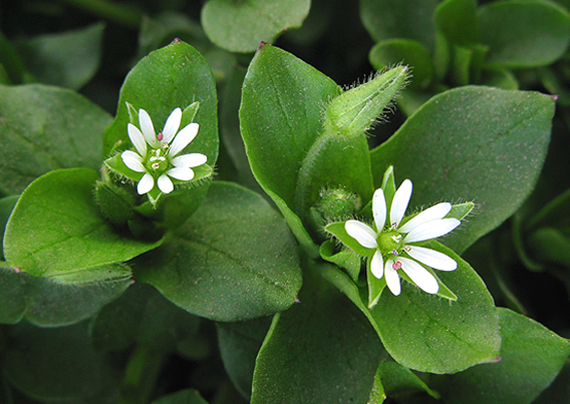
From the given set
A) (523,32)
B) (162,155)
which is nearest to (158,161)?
(162,155)

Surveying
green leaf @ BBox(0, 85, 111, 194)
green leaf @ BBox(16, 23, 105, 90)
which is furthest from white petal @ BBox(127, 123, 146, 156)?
green leaf @ BBox(16, 23, 105, 90)

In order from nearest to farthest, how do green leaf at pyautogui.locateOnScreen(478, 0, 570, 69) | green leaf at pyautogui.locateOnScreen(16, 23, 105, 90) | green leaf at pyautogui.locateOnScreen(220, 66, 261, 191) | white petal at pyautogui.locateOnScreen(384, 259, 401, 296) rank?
white petal at pyautogui.locateOnScreen(384, 259, 401, 296), green leaf at pyautogui.locateOnScreen(220, 66, 261, 191), green leaf at pyautogui.locateOnScreen(478, 0, 570, 69), green leaf at pyautogui.locateOnScreen(16, 23, 105, 90)

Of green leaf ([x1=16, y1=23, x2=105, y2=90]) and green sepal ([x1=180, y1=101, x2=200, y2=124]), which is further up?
green sepal ([x1=180, y1=101, x2=200, y2=124])

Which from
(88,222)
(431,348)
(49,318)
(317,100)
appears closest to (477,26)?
(317,100)

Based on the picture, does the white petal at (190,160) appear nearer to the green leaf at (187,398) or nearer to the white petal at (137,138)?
the white petal at (137,138)

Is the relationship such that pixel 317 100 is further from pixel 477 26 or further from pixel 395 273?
pixel 477 26

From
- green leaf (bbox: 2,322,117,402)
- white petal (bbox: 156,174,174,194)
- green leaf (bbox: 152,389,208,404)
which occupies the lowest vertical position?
green leaf (bbox: 2,322,117,402)

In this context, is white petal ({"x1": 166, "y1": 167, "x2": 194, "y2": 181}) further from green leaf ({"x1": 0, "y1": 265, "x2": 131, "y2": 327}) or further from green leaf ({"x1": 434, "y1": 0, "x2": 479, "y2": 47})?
green leaf ({"x1": 434, "y1": 0, "x2": 479, "y2": 47})
